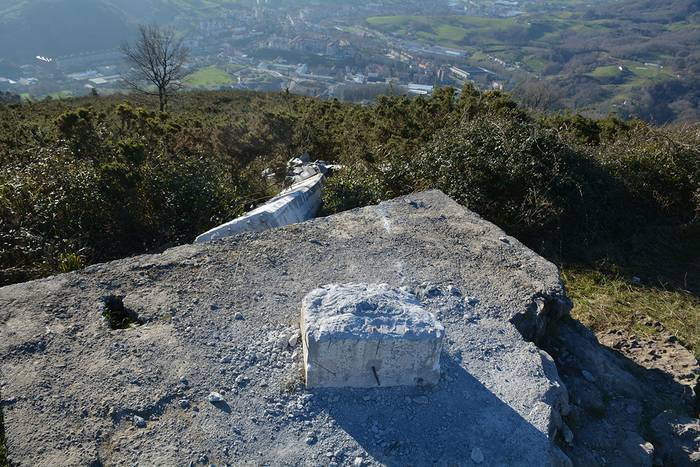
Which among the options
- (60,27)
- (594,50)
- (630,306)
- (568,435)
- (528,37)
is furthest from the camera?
(60,27)

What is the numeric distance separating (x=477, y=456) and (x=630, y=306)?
157 inches

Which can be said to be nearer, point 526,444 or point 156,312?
point 526,444

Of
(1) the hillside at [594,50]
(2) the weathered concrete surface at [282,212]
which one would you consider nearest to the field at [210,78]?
(1) the hillside at [594,50]

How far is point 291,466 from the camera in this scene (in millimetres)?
2822

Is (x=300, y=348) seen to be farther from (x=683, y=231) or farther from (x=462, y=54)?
(x=462, y=54)

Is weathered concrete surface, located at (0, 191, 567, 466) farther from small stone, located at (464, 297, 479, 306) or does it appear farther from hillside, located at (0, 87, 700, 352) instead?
hillside, located at (0, 87, 700, 352)

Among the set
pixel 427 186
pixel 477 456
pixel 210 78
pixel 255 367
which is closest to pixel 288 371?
pixel 255 367

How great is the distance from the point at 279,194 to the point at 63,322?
152 inches

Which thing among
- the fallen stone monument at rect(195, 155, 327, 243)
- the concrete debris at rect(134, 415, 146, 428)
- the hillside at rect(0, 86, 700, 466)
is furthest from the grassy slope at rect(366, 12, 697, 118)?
the concrete debris at rect(134, 415, 146, 428)

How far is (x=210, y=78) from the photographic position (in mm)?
38469

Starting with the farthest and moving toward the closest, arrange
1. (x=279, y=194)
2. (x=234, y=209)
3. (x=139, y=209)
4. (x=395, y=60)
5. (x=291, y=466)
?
(x=395, y=60)
(x=279, y=194)
(x=234, y=209)
(x=139, y=209)
(x=291, y=466)

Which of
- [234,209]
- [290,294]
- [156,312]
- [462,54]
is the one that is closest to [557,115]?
[234,209]

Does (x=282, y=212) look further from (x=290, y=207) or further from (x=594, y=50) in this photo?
(x=594, y=50)

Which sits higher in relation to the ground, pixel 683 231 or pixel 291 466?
pixel 291 466
